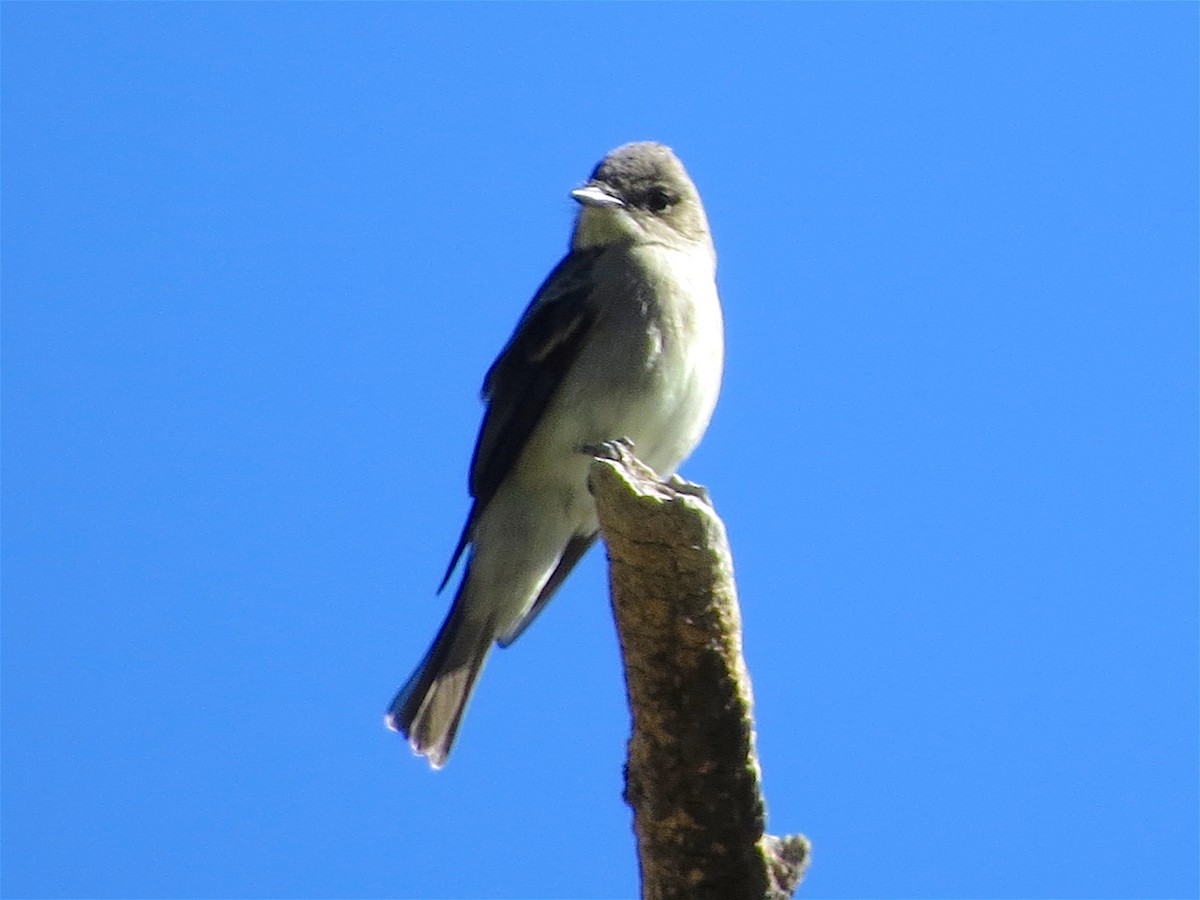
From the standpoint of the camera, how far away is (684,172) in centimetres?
838

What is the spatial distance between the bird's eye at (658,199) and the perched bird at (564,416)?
9.4 inches

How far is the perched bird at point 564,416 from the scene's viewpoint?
7.03m

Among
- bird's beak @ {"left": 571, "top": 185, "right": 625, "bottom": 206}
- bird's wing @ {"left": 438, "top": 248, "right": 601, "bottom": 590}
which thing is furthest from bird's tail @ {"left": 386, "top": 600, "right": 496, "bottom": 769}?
bird's beak @ {"left": 571, "top": 185, "right": 625, "bottom": 206}

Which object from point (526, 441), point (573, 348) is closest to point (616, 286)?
point (573, 348)

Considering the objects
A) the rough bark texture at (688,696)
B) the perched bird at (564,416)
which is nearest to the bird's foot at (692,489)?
the rough bark texture at (688,696)

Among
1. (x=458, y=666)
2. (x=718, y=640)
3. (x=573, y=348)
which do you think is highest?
(x=573, y=348)

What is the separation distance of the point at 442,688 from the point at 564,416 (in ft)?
4.57

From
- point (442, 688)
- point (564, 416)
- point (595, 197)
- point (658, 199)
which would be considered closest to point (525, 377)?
point (564, 416)

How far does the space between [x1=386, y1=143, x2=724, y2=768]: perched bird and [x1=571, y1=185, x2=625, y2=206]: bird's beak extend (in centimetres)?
1

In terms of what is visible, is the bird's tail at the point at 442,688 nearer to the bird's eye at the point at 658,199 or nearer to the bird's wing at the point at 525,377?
the bird's wing at the point at 525,377

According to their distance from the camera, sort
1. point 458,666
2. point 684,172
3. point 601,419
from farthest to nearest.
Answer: point 684,172, point 458,666, point 601,419

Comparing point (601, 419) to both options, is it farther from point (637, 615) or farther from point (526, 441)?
point (637, 615)

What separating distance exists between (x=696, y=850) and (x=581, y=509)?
2.69m

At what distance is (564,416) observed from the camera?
707 centimetres
